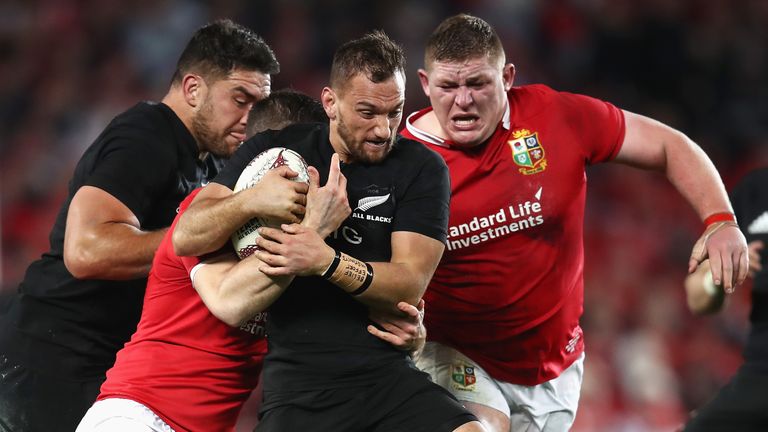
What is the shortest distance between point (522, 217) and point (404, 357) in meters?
1.19

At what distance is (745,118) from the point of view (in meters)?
11.1

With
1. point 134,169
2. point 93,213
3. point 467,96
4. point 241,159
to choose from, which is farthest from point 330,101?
point 93,213

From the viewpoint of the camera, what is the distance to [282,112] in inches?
175

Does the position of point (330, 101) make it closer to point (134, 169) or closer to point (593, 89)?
point (134, 169)

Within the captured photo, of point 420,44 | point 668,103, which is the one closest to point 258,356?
point 420,44

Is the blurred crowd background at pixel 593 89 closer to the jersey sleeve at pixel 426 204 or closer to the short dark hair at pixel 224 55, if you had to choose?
the short dark hair at pixel 224 55

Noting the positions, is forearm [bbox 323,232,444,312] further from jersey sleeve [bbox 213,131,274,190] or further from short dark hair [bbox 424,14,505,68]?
short dark hair [bbox 424,14,505,68]

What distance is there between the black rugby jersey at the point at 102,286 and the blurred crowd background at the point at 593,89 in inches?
171

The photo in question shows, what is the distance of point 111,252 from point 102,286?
1.26ft

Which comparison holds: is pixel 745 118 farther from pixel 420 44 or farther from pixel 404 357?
pixel 404 357

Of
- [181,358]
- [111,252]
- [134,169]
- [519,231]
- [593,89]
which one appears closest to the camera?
[181,358]

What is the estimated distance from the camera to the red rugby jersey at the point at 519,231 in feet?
15.9

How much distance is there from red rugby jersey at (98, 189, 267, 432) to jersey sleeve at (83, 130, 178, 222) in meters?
0.46

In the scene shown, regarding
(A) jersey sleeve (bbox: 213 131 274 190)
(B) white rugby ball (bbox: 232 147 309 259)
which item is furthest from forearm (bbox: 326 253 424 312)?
(A) jersey sleeve (bbox: 213 131 274 190)
